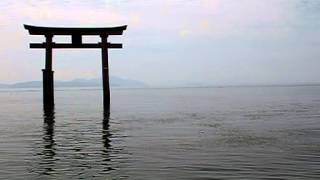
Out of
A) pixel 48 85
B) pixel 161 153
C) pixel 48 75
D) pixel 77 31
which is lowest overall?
pixel 161 153

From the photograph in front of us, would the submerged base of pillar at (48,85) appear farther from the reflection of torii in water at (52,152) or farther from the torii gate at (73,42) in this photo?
the reflection of torii in water at (52,152)

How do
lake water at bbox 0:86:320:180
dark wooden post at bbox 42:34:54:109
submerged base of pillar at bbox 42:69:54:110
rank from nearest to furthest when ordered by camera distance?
1. lake water at bbox 0:86:320:180
2. dark wooden post at bbox 42:34:54:109
3. submerged base of pillar at bbox 42:69:54:110

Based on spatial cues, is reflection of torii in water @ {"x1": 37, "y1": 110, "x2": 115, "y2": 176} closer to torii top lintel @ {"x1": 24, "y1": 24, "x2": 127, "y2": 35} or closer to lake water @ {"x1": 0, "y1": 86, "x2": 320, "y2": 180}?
lake water @ {"x1": 0, "y1": 86, "x2": 320, "y2": 180}

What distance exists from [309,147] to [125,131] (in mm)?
8294

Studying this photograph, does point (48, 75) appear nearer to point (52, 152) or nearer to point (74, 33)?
point (74, 33)

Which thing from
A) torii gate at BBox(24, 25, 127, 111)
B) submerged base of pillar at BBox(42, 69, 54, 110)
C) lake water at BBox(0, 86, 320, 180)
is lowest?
lake water at BBox(0, 86, 320, 180)

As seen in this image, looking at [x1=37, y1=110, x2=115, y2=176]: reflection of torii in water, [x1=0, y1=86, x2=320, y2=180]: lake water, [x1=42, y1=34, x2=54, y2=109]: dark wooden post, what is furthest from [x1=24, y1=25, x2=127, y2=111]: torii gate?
[x1=0, y1=86, x2=320, y2=180]: lake water

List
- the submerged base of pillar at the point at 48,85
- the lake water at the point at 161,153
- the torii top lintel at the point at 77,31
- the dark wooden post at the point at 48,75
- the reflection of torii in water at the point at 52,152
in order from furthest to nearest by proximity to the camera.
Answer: the submerged base of pillar at the point at 48,85 → the dark wooden post at the point at 48,75 → the torii top lintel at the point at 77,31 → the reflection of torii in water at the point at 52,152 → the lake water at the point at 161,153

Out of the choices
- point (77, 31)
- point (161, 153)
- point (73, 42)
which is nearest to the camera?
point (161, 153)

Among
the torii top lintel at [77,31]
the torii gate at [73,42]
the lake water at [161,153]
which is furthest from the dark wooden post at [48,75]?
the lake water at [161,153]

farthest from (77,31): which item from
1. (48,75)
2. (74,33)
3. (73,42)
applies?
(48,75)

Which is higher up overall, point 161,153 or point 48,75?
point 48,75

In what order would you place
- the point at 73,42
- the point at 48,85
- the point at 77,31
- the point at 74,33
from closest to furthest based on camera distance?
the point at 77,31, the point at 74,33, the point at 73,42, the point at 48,85

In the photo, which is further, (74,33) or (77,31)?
(74,33)
